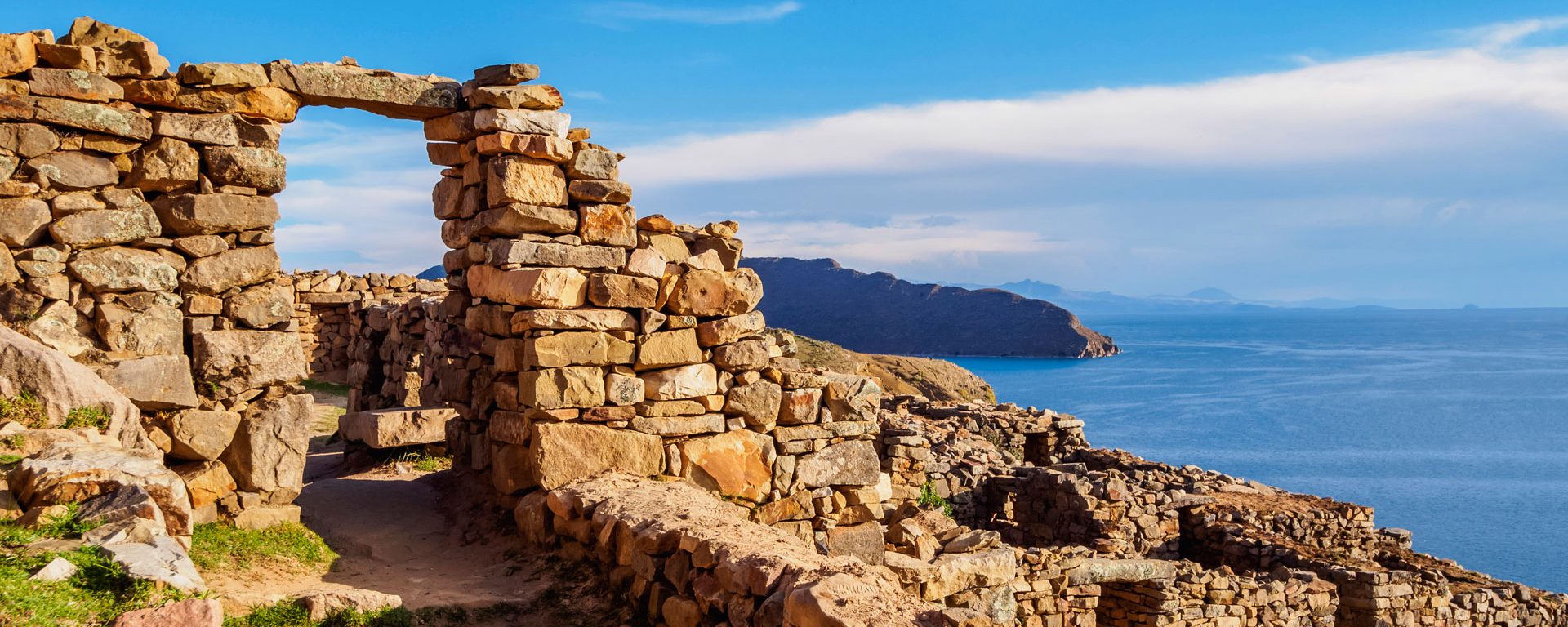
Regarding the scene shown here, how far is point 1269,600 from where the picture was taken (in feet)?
42.8

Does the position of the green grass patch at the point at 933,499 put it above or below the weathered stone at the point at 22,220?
below

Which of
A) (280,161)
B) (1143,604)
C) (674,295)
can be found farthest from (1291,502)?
(280,161)

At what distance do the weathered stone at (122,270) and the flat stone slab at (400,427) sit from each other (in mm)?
3207

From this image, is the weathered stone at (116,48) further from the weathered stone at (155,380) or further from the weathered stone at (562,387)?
the weathered stone at (562,387)

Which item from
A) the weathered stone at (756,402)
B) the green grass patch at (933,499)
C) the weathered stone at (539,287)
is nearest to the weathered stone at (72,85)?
the weathered stone at (539,287)

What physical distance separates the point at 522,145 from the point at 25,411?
355 cm

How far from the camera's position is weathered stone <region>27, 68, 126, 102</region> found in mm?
7004

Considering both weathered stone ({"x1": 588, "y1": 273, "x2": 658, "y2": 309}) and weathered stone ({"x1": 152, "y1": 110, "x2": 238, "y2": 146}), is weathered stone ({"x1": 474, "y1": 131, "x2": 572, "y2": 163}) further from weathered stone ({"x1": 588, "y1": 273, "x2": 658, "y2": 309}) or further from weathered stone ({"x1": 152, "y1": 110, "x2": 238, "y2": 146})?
weathered stone ({"x1": 152, "y1": 110, "x2": 238, "y2": 146})

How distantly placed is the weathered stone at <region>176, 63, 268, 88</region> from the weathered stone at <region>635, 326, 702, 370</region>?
10.3 ft

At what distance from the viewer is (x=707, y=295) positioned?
8.72m

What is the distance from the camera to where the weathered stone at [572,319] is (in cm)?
818

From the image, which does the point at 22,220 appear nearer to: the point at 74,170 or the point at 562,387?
the point at 74,170

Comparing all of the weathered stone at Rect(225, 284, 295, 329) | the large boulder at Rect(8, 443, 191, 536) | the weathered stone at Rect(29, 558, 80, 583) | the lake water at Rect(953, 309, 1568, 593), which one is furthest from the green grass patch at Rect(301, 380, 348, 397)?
the lake water at Rect(953, 309, 1568, 593)

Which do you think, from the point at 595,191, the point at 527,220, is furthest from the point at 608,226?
the point at 527,220
